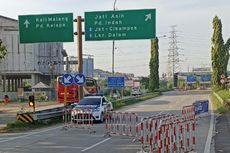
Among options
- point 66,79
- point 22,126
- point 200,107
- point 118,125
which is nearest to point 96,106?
point 66,79

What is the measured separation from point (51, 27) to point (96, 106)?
787 centimetres

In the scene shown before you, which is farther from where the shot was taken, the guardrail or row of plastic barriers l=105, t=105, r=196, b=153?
the guardrail

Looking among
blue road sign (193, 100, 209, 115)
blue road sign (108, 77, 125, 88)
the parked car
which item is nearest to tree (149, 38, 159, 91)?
blue road sign (108, 77, 125, 88)

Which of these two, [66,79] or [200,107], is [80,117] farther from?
[200,107]

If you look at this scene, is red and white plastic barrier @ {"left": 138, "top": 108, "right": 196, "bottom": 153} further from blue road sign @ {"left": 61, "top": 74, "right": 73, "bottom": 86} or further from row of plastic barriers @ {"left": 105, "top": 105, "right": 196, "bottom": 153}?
blue road sign @ {"left": 61, "top": 74, "right": 73, "bottom": 86}

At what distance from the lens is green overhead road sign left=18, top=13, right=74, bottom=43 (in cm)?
3488

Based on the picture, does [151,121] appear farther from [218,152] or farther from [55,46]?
[55,46]

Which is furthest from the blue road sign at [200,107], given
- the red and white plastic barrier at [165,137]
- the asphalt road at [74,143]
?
the red and white plastic barrier at [165,137]

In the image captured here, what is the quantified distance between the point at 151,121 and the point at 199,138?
5.67 m

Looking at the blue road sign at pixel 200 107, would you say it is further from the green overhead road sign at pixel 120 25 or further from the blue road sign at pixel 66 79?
the blue road sign at pixel 66 79

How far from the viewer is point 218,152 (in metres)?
15.4

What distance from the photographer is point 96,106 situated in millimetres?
30062

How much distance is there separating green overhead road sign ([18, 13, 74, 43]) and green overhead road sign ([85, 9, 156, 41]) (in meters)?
1.34

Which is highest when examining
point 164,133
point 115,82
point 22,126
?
point 115,82
